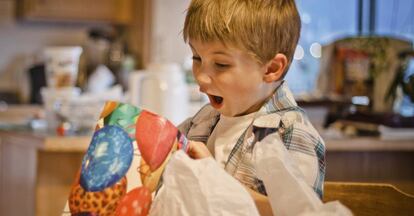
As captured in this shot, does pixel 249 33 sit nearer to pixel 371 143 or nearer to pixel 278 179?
pixel 278 179

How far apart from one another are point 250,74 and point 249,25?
0.07m

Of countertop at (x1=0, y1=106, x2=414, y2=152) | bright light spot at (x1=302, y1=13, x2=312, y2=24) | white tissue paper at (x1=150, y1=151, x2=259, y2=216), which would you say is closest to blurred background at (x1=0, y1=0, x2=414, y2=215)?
countertop at (x1=0, y1=106, x2=414, y2=152)

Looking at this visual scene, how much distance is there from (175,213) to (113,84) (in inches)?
149

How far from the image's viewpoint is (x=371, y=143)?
2426 millimetres

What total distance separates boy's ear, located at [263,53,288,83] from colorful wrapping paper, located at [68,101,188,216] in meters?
0.22

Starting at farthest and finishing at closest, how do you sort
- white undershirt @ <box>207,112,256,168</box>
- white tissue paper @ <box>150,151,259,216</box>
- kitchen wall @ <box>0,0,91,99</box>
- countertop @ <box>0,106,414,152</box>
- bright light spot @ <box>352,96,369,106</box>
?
kitchen wall @ <box>0,0,91,99</box>
bright light spot @ <box>352,96,369,106</box>
countertop @ <box>0,106,414,152</box>
white undershirt @ <box>207,112,256,168</box>
white tissue paper @ <box>150,151,259,216</box>

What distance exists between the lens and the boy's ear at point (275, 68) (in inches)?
40.1

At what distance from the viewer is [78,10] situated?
4637mm

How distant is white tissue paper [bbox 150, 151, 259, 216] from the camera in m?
0.79

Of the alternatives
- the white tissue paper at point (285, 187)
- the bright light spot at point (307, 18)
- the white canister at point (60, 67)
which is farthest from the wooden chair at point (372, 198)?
the bright light spot at point (307, 18)

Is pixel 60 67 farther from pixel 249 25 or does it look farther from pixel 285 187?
pixel 285 187

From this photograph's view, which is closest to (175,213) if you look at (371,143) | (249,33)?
(249,33)

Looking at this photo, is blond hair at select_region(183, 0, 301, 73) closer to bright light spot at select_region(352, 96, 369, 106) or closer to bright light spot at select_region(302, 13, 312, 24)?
bright light spot at select_region(352, 96, 369, 106)

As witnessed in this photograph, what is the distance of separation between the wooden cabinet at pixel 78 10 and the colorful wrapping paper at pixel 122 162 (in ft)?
12.6
